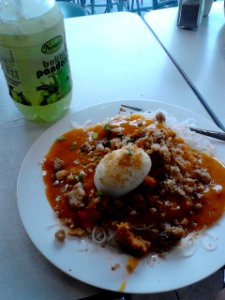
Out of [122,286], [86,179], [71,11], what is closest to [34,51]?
[86,179]

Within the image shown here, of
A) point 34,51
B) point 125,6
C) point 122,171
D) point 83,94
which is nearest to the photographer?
point 122,171

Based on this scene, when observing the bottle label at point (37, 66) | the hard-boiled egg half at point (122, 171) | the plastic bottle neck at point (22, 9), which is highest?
the plastic bottle neck at point (22, 9)

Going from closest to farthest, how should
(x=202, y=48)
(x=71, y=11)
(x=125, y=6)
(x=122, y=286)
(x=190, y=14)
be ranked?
1. (x=122, y=286)
2. (x=202, y=48)
3. (x=190, y=14)
4. (x=71, y=11)
5. (x=125, y=6)

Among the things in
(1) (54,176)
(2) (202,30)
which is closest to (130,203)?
(1) (54,176)

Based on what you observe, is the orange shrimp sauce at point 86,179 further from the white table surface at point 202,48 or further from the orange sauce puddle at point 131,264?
the white table surface at point 202,48

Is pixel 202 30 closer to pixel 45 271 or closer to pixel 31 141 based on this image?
pixel 31 141

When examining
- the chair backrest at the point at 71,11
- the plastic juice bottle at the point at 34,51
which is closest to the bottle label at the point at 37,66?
the plastic juice bottle at the point at 34,51

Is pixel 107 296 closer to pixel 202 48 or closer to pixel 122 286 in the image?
pixel 122 286
